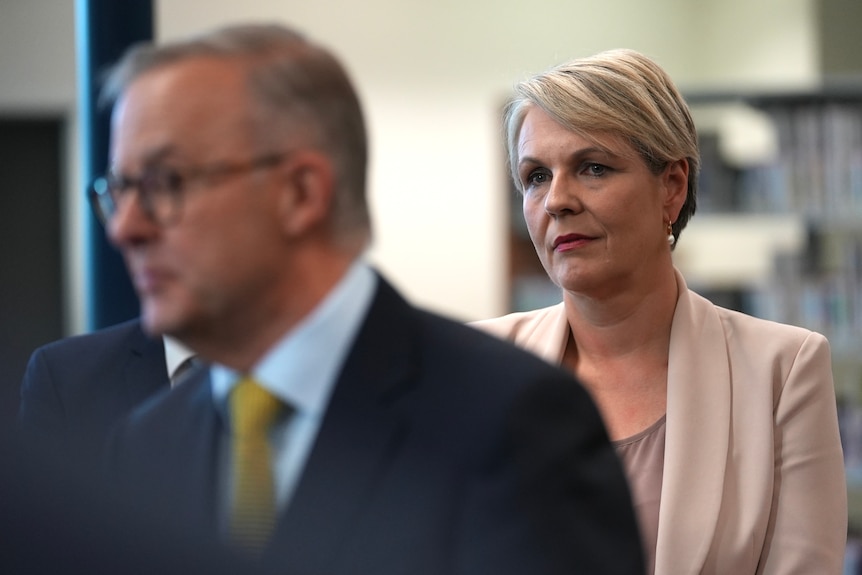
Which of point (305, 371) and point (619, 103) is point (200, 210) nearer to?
point (305, 371)

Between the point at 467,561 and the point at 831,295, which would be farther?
the point at 831,295

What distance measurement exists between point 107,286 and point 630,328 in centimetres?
90

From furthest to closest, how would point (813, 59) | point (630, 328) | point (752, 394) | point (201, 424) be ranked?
point (813, 59) → point (630, 328) → point (752, 394) → point (201, 424)

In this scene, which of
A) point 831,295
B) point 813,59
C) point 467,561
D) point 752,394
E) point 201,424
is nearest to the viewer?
point 467,561

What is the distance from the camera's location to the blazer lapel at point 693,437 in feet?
5.81

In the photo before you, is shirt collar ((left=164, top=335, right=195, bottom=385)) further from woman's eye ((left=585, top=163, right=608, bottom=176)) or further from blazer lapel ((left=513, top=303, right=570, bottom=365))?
woman's eye ((left=585, top=163, right=608, bottom=176))

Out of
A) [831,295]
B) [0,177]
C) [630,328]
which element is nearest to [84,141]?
[630,328]

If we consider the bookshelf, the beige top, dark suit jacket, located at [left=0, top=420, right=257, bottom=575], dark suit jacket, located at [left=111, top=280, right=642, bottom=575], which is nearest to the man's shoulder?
dark suit jacket, located at [left=111, top=280, right=642, bottom=575]

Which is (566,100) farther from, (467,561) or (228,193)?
(467,561)

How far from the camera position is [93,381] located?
1631mm

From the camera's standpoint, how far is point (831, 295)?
495 cm

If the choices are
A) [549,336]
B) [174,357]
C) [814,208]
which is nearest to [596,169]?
[549,336]

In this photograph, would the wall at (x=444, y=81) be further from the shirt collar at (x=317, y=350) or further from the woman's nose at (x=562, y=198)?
the shirt collar at (x=317, y=350)

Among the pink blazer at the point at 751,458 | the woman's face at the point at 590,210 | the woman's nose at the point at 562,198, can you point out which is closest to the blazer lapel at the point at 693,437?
the pink blazer at the point at 751,458
